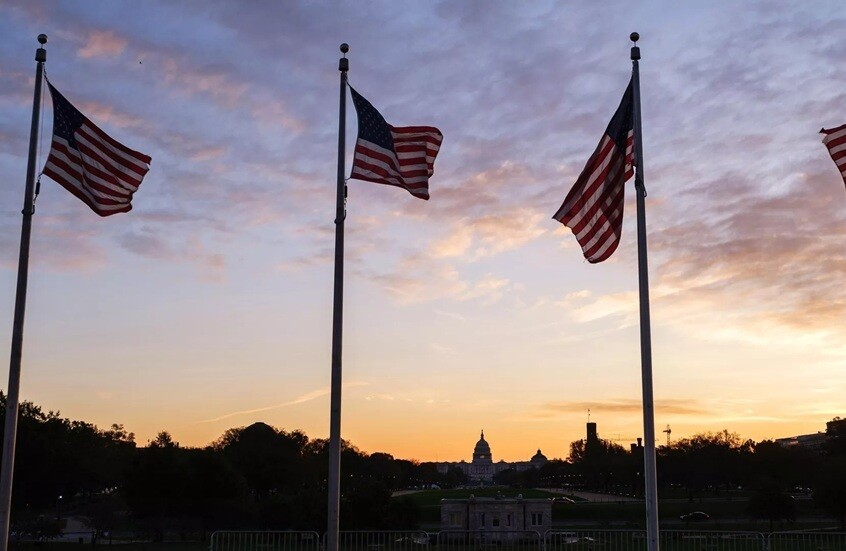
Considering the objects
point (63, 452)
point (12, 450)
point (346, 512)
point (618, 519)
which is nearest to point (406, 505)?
point (346, 512)

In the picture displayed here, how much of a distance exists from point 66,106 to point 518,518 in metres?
61.8

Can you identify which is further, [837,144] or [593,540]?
[593,540]

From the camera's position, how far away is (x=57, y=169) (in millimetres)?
20672

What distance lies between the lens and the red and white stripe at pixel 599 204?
747 inches

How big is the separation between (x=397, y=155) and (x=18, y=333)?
354 inches

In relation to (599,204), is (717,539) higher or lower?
lower

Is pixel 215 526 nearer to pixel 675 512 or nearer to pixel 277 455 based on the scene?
pixel 277 455

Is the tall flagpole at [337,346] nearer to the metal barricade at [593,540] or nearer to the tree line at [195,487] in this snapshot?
the metal barricade at [593,540]

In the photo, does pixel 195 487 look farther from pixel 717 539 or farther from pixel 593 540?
pixel 717 539

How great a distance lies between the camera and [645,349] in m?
19.2

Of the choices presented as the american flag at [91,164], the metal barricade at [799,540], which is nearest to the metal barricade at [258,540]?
the american flag at [91,164]

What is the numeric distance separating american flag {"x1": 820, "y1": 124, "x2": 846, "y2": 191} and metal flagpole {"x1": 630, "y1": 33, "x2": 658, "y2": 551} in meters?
3.77

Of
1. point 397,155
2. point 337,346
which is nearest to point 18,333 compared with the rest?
point 337,346

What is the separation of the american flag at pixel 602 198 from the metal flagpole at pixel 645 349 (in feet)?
0.91
